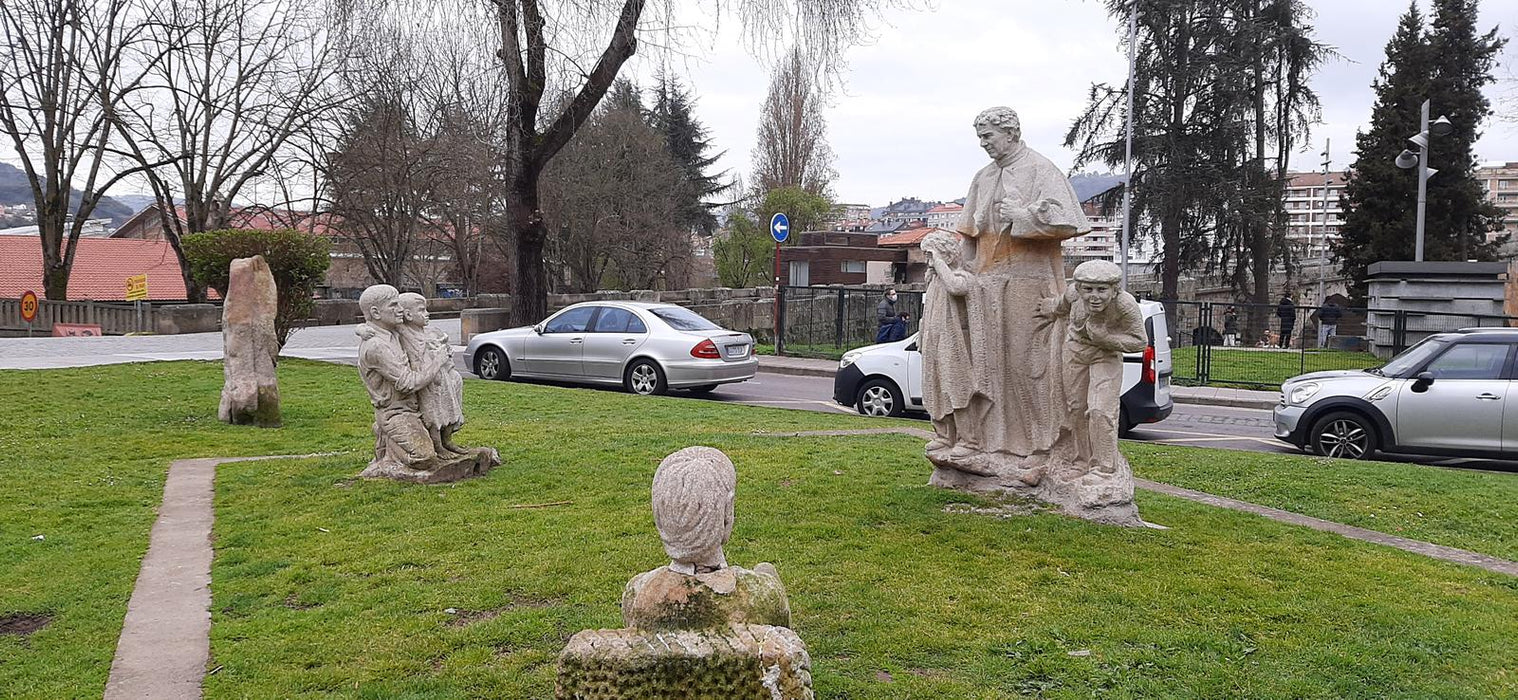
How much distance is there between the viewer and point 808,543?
20.3 feet

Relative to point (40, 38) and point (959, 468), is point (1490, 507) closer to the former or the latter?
point (959, 468)

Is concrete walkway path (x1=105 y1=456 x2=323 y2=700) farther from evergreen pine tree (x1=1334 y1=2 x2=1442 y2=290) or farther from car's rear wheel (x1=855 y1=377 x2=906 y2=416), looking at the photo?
evergreen pine tree (x1=1334 y1=2 x2=1442 y2=290)

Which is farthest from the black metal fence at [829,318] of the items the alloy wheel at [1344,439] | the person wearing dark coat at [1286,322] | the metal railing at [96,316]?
the metal railing at [96,316]

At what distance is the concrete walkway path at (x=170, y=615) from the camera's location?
14.0 ft

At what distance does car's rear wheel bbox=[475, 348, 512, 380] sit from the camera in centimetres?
1680

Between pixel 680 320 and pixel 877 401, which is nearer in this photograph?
pixel 877 401

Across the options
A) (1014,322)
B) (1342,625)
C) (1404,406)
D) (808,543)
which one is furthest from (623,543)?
(1404,406)

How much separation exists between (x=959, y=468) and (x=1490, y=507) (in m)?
4.15

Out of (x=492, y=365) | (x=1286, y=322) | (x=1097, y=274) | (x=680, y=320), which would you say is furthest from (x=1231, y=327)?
(x=1097, y=274)

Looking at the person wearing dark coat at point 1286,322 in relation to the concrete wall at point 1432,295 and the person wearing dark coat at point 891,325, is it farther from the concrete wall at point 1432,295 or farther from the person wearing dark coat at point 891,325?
the person wearing dark coat at point 891,325

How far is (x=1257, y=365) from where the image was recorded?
19984 millimetres

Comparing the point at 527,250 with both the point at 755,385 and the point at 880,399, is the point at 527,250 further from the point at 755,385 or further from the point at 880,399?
the point at 880,399

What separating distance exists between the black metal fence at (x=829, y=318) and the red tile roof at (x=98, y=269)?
28.6 m

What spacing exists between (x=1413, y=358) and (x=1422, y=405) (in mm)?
759
